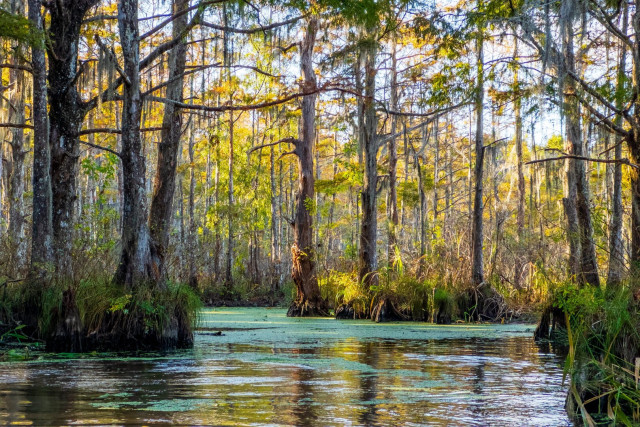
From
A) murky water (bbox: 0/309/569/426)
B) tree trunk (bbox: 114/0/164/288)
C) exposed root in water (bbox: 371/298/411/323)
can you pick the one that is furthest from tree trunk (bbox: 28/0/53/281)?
exposed root in water (bbox: 371/298/411/323)

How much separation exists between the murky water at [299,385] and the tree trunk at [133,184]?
1142mm

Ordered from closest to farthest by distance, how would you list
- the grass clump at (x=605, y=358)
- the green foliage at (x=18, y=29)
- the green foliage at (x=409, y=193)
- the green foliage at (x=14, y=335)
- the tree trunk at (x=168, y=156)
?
the grass clump at (x=605, y=358)
the green foliage at (x=18, y=29)
the green foliage at (x=14, y=335)
the tree trunk at (x=168, y=156)
the green foliage at (x=409, y=193)

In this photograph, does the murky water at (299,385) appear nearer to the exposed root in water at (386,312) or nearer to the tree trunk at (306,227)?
the exposed root in water at (386,312)

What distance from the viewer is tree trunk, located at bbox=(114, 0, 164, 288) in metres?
8.31

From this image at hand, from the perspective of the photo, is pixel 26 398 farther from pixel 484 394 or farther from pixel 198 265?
pixel 198 265

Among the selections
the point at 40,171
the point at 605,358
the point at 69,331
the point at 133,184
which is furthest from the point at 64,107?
the point at 605,358

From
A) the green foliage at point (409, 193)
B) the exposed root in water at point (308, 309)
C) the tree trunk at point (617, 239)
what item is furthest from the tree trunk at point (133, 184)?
the green foliage at point (409, 193)

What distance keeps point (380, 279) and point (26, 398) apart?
10.1 m

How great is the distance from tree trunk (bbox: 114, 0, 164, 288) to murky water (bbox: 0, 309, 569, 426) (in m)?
1.14

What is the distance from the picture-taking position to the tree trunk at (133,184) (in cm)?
831

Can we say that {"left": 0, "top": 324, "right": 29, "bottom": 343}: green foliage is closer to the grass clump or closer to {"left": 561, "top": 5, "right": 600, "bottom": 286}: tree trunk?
the grass clump

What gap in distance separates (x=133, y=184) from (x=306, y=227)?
769 cm

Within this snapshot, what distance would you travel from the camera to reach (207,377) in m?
5.93

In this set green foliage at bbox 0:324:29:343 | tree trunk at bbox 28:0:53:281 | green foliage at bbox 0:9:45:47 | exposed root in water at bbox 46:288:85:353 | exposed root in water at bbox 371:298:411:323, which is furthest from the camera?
exposed root in water at bbox 371:298:411:323
